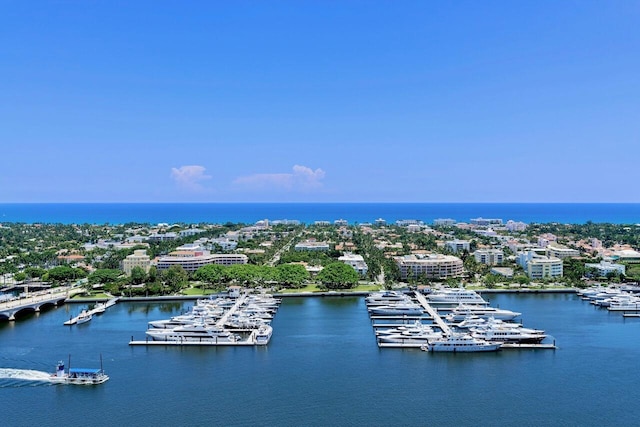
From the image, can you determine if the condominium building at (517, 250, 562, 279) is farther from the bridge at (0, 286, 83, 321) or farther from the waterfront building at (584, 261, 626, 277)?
the bridge at (0, 286, 83, 321)

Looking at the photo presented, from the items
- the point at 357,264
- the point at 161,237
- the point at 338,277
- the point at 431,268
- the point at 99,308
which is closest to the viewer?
the point at 99,308

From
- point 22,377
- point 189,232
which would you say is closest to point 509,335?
point 22,377

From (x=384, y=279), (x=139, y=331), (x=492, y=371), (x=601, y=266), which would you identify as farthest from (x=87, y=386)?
(x=601, y=266)

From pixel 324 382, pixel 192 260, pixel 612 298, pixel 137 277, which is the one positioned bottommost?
pixel 324 382

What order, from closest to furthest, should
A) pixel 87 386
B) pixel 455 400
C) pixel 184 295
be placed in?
pixel 455 400 → pixel 87 386 → pixel 184 295

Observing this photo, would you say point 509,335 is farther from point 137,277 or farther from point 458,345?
point 137,277

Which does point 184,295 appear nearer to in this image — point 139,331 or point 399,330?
point 139,331
